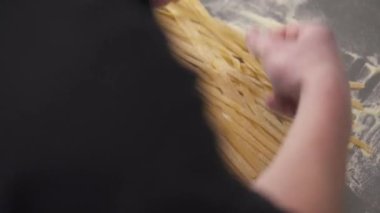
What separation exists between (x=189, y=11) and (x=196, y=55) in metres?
0.08

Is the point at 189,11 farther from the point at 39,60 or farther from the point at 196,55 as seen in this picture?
the point at 39,60

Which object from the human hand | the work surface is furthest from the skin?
the work surface

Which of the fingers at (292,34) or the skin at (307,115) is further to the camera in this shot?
the fingers at (292,34)

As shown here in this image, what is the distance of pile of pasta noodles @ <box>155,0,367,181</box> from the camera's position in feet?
2.30

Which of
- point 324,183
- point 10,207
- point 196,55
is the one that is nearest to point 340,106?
point 324,183

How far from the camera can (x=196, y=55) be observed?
29.1 inches

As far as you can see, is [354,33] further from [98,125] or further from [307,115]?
[98,125]

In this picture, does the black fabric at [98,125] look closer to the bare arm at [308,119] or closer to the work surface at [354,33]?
the bare arm at [308,119]

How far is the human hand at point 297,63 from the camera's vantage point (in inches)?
24.1

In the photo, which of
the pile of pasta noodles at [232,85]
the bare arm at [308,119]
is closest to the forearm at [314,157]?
the bare arm at [308,119]

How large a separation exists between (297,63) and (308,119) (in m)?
0.07

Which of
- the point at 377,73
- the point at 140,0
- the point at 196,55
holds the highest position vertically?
the point at 140,0

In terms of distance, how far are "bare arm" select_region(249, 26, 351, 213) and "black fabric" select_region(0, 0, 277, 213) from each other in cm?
9

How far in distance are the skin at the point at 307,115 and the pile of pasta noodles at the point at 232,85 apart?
0.13 feet
